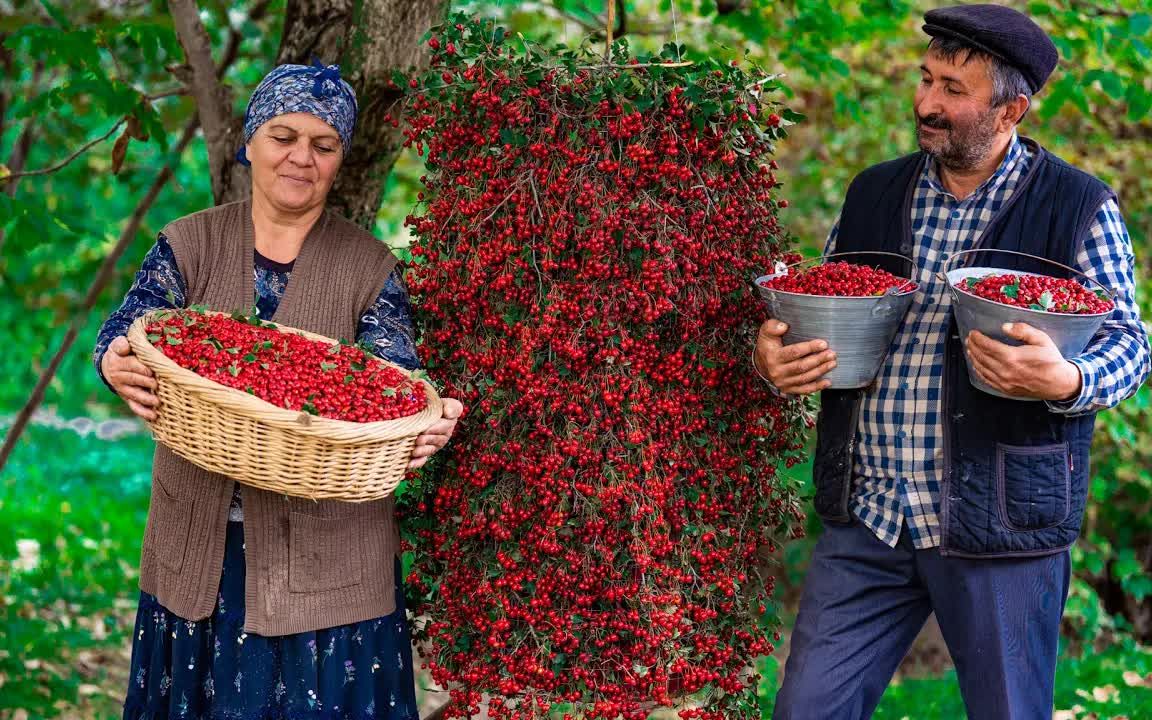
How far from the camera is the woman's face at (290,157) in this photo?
268 centimetres

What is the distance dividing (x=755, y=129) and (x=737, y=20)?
190cm

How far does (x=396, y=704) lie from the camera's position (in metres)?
2.79

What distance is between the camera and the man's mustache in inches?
97.1

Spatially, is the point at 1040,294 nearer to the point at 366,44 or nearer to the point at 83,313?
the point at 366,44

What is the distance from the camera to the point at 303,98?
8.80ft

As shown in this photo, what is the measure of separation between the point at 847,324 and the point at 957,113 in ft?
1.71

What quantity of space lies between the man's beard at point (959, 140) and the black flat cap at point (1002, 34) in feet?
0.39

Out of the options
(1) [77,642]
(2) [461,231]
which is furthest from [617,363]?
(1) [77,642]

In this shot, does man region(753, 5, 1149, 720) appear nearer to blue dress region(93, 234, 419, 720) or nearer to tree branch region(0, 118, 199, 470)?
blue dress region(93, 234, 419, 720)

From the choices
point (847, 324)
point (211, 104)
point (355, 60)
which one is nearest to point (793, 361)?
point (847, 324)

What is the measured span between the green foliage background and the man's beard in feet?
4.39

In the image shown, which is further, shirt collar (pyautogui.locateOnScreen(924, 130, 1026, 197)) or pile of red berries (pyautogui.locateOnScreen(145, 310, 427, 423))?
shirt collar (pyautogui.locateOnScreen(924, 130, 1026, 197))

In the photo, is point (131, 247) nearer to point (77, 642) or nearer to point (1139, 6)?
point (77, 642)

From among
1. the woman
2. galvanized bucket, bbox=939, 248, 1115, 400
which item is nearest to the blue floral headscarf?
the woman
